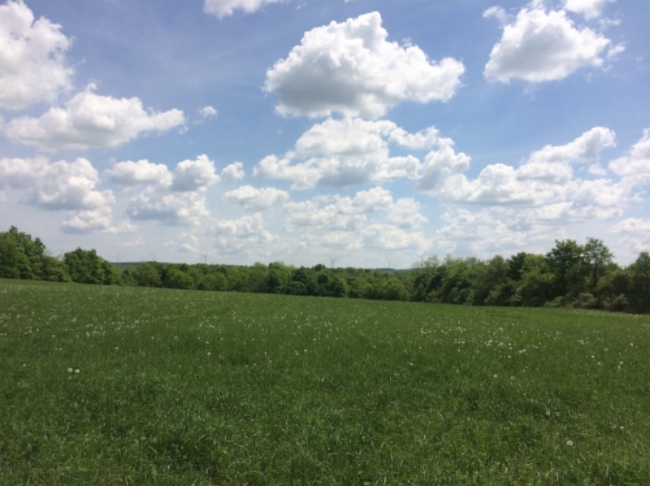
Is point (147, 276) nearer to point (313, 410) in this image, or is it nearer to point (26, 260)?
point (26, 260)

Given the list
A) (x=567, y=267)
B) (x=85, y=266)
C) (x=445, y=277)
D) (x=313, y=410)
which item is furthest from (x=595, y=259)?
(x=85, y=266)

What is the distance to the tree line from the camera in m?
46.3

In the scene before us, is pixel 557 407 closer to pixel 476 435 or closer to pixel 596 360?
pixel 476 435

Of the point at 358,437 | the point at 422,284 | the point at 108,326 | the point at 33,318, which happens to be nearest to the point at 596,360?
the point at 358,437

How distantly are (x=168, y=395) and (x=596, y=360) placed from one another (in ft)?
31.6

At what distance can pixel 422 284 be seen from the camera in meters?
96.6

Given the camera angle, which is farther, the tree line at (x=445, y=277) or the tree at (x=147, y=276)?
the tree at (x=147, y=276)

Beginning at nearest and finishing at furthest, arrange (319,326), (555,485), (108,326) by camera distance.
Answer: (555,485) → (108,326) → (319,326)

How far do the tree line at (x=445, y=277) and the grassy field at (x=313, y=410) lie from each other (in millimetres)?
42657

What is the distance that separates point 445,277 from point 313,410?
289 ft

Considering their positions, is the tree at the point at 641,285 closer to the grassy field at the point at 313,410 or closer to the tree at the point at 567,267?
the tree at the point at 567,267

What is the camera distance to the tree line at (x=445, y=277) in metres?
46.3

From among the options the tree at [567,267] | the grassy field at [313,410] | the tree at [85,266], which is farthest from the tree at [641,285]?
the tree at [85,266]

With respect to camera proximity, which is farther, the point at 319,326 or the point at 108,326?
the point at 319,326
